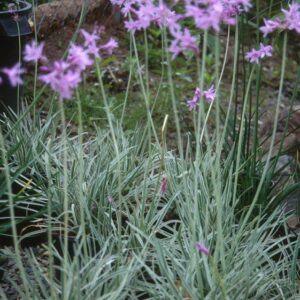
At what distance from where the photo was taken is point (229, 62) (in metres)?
6.12

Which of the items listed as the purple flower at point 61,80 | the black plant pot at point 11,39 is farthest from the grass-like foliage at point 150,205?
the black plant pot at point 11,39

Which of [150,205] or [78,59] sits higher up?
[78,59]

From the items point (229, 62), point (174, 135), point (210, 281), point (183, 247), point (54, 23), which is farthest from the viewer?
point (229, 62)

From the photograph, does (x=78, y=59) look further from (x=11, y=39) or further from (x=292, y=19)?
(x=11, y=39)

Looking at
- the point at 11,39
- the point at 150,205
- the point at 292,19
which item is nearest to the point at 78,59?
the point at 292,19

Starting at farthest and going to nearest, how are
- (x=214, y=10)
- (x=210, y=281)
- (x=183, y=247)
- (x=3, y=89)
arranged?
(x=3, y=89), (x=183, y=247), (x=210, y=281), (x=214, y=10)

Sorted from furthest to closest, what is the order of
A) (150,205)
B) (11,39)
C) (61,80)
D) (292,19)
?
(11,39) < (150,205) < (292,19) < (61,80)

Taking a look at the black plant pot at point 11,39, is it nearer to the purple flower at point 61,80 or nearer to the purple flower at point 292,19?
the purple flower at point 292,19

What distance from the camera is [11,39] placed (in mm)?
3838

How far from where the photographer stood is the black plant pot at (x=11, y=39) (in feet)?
12.2

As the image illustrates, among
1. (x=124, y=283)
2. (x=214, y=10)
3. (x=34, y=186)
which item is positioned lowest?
(x=34, y=186)

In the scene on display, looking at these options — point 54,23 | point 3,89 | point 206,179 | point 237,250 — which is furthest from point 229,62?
point 237,250

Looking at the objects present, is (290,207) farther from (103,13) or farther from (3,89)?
(103,13)

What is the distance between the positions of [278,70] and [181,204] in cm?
373
